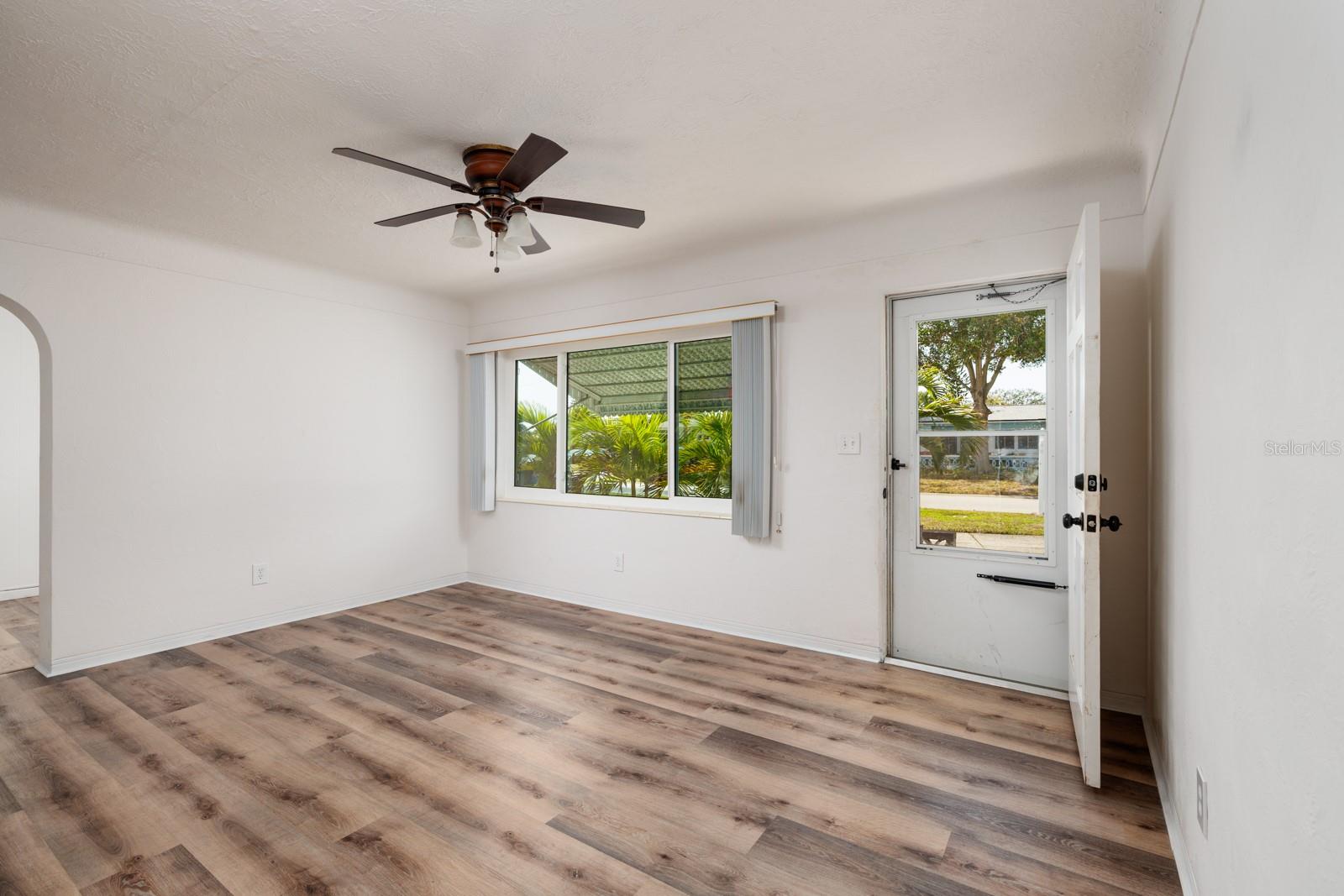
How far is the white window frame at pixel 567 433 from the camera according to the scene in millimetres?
4289

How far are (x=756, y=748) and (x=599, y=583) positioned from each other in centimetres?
232

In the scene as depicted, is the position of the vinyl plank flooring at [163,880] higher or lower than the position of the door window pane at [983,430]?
lower

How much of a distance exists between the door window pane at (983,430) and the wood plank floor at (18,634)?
4969 mm

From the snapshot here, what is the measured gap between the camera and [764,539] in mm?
3871

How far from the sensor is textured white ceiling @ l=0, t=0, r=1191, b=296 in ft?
6.11

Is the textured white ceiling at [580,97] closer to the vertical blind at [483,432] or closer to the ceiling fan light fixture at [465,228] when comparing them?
the ceiling fan light fixture at [465,228]

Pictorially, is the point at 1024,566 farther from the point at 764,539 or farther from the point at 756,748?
the point at 756,748

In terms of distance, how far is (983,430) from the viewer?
3.22m

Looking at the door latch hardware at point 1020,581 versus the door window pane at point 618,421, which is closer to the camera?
the door latch hardware at point 1020,581

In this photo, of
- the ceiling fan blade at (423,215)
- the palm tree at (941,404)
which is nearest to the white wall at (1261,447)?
the palm tree at (941,404)

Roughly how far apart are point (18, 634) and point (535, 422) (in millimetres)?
3536

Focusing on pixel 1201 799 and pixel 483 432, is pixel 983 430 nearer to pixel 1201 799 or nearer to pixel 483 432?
pixel 1201 799

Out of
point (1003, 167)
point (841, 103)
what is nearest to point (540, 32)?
point (841, 103)

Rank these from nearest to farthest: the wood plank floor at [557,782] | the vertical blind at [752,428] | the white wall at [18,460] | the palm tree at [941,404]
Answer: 1. the wood plank floor at [557,782]
2. the palm tree at [941,404]
3. the vertical blind at [752,428]
4. the white wall at [18,460]
